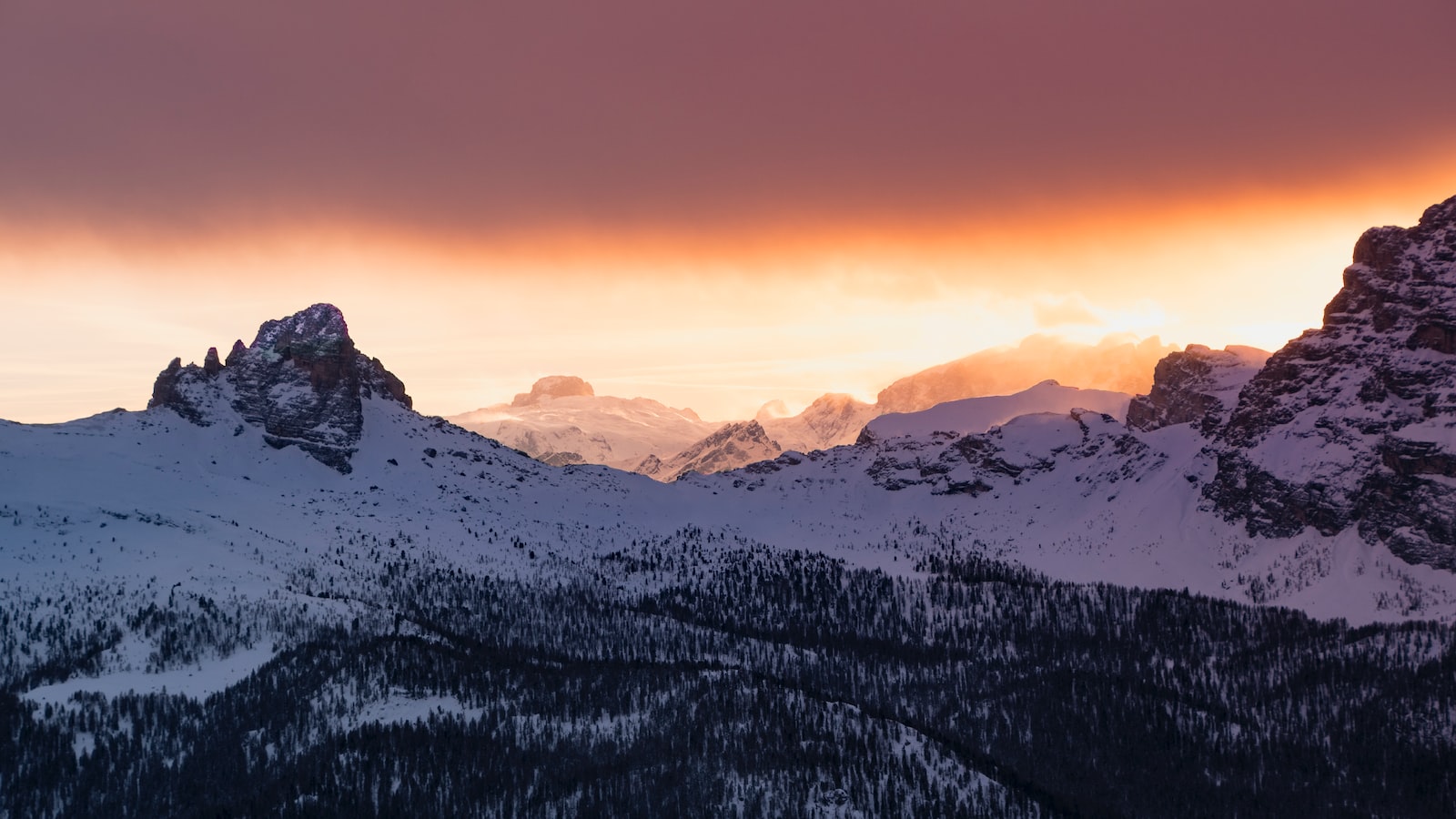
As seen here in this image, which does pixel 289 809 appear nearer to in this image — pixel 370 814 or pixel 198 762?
pixel 370 814

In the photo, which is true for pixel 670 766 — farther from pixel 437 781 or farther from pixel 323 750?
pixel 323 750

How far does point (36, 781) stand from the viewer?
185 meters

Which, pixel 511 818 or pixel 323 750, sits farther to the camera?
A: pixel 323 750

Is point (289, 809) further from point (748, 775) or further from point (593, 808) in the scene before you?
point (748, 775)

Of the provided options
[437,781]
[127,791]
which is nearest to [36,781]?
[127,791]

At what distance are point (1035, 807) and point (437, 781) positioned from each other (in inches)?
3260

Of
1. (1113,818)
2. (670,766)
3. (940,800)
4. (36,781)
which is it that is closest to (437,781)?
(670,766)

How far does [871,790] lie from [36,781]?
4420 inches

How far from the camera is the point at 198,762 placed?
193375 mm

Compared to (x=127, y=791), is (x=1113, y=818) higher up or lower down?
lower down

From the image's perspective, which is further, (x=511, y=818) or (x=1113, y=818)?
(x=1113, y=818)

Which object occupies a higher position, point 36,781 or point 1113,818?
point 36,781

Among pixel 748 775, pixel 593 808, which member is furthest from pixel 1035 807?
pixel 593 808

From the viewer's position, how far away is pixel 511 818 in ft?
600
